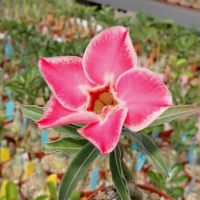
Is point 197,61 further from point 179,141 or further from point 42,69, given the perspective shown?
point 42,69

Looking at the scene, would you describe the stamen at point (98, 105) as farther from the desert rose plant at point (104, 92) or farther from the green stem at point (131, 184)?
the green stem at point (131, 184)

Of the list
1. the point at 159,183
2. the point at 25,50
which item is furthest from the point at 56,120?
the point at 25,50

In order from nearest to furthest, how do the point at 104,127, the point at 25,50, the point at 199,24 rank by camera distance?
the point at 104,127 → the point at 25,50 → the point at 199,24

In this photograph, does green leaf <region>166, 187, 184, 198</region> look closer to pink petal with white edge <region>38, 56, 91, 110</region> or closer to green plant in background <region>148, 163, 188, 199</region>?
green plant in background <region>148, 163, 188, 199</region>

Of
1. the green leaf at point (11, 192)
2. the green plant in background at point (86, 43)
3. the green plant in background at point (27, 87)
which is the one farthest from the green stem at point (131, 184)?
the green plant in background at point (27, 87)

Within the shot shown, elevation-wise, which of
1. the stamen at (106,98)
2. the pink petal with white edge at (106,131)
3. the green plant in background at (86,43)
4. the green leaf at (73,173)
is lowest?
the green plant in background at (86,43)

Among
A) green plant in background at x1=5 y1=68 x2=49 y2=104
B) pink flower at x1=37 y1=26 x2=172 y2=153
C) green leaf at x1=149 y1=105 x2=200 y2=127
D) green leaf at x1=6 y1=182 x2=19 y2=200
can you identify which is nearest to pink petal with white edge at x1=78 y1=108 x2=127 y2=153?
pink flower at x1=37 y1=26 x2=172 y2=153
